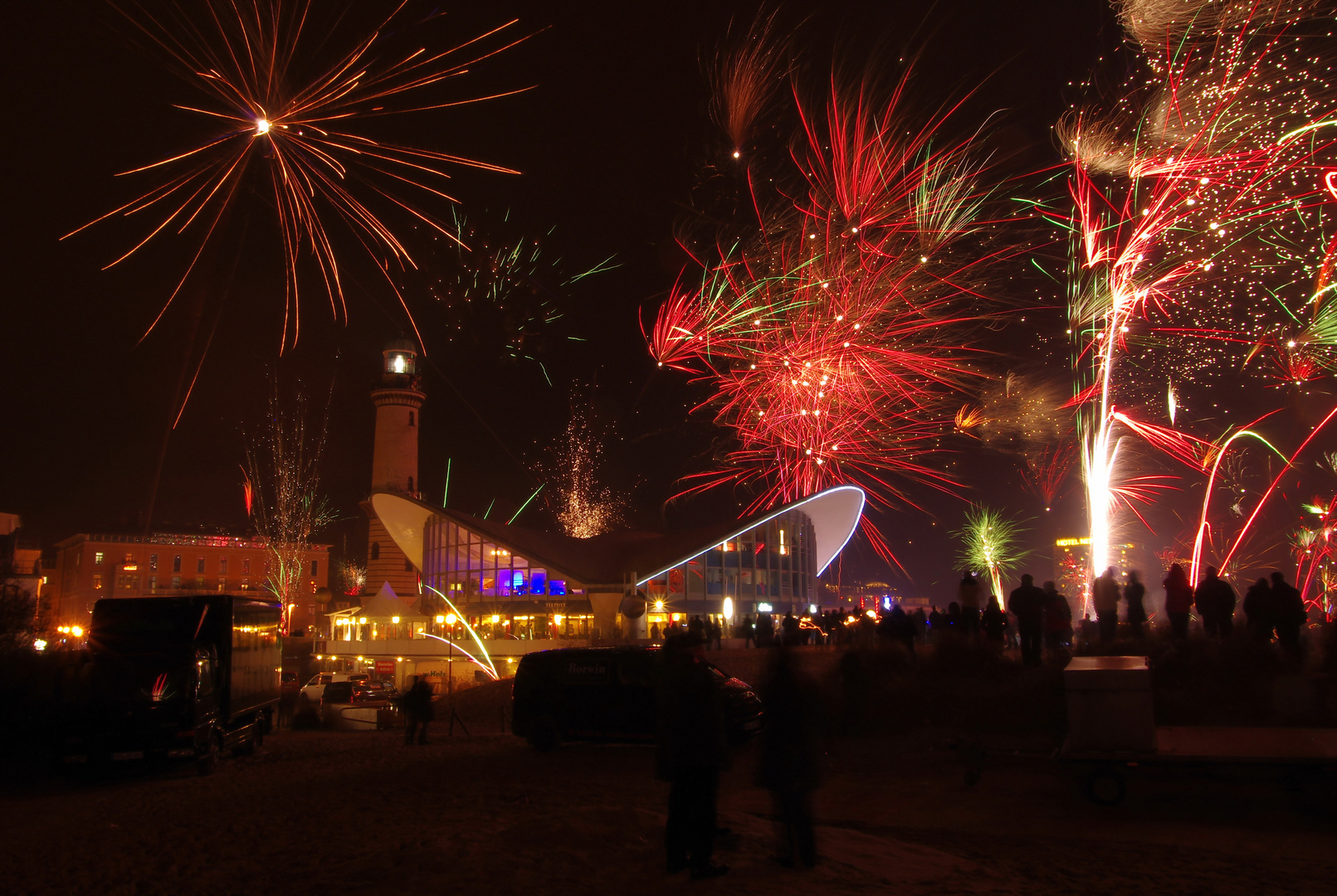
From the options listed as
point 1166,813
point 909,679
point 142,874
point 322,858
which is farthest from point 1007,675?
point 142,874

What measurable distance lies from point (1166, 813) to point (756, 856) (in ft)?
15.3

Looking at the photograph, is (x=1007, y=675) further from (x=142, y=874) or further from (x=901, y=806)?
(x=142, y=874)

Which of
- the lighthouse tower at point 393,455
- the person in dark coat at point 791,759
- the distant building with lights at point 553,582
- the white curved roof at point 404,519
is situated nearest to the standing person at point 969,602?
the person in dark coat at point 791,759

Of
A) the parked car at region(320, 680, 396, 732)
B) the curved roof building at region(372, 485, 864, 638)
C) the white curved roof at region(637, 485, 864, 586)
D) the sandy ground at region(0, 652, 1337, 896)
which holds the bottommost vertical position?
the parked car at region(320, 680, 396, 732)

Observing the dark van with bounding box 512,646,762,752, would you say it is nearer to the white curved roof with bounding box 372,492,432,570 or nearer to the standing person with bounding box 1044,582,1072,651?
the standing person with bounding box 1044,582,1072,651

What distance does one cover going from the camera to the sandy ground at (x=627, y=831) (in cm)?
596

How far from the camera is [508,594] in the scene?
41.5m

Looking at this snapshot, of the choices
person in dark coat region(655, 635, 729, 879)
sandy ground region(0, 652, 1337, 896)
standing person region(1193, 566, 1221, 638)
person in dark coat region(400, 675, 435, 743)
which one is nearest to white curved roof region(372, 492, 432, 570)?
person in dark coat region(400, 675, 435, 743)

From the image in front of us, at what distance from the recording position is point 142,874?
656cm

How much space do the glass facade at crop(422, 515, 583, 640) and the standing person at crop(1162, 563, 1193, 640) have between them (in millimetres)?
28360

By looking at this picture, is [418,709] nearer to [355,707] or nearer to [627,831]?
[355,707]

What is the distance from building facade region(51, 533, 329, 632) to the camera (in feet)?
226

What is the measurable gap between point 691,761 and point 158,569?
7823 centimetres

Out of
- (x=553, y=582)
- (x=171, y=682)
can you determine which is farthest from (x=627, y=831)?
(x=553, y=582)
